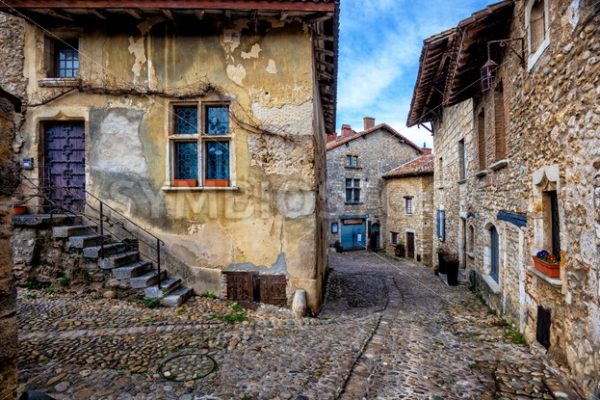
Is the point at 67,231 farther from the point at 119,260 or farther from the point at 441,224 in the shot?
the point at 441,224

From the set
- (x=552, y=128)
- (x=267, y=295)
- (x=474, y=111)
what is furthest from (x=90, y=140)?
(x=474, y=111)

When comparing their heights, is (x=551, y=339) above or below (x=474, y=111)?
below

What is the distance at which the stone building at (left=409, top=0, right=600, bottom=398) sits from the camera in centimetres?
329

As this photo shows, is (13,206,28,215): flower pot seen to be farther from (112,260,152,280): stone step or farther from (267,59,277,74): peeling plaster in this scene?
(267,59,277,74): peeling plaster

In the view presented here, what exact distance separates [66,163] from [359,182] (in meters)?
18.5

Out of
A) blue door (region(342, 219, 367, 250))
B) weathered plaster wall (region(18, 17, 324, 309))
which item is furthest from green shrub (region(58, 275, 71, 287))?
blue door (region(342, 219, 367, 250))

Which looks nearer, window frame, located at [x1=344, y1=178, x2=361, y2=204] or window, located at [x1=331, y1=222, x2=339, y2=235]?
window, located at [x1=331, y1=222, x2=339, y2=235]

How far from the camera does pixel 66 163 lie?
6.82 metres

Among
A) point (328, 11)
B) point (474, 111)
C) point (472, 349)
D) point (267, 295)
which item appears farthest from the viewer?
point (474, 111)

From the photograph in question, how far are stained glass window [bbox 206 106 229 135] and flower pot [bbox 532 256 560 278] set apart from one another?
19.5 ft

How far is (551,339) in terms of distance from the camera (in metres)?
4.22

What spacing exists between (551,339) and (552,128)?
2933mm

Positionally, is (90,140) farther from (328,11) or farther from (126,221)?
(328,11)

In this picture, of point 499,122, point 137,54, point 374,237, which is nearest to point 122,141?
point 137,54
